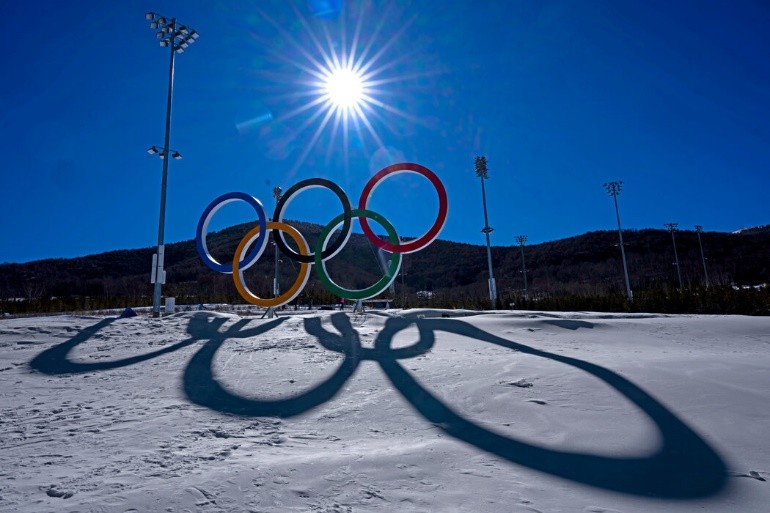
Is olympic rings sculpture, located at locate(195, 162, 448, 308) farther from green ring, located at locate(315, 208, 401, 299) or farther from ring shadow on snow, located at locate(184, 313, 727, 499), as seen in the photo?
ring shadow on snow, located at locate(184, 313, 727, 499)

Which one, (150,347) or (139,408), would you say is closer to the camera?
(139,408)

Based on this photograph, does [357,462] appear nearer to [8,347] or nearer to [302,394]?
[302,394]

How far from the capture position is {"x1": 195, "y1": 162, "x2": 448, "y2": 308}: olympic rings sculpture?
45.1 ft

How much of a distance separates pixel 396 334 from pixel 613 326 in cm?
503

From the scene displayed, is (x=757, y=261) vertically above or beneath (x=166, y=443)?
above

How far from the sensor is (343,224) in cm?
1430

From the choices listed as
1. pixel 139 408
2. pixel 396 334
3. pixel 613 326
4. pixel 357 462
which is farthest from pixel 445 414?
pixel 613 326

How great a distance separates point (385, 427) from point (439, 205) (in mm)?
10792

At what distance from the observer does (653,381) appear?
15.5ft

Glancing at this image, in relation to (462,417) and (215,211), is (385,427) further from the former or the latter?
(215,211)

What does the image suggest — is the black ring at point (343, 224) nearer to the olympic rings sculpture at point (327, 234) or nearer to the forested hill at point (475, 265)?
the olympic rings sculpture at point (327, 234)

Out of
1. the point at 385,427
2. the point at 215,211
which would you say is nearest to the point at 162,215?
the point at 215,211

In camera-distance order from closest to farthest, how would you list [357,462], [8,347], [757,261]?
[357,462]
[8,347]
[757,261]

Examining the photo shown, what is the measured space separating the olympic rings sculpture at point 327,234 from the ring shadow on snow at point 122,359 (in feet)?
10.7
